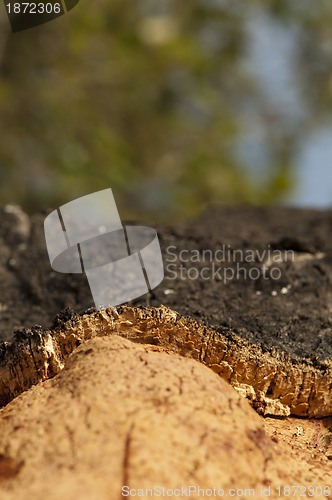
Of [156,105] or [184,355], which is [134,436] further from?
[156,105]

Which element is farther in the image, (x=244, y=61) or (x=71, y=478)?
(x=244, y=61)

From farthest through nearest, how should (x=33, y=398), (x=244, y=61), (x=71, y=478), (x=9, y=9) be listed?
(x=244, y=61)
(x=9, y=9)
(x=33, y=398)
(x=71, y=478)

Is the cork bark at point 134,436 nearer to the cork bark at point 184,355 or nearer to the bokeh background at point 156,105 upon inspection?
the cork bark at point 184,355

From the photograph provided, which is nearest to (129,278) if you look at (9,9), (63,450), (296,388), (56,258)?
(56,258)

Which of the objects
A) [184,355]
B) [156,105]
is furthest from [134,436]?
[156,105]

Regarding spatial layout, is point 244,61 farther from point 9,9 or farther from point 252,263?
point 252,263

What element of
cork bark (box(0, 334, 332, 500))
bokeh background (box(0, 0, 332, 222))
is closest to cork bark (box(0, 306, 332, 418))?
cork bark (box(0, 334, 332, 500))

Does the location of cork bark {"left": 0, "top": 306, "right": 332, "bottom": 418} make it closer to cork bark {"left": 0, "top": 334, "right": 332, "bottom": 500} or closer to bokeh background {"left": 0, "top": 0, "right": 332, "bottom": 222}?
cork bark {"left": 0, "top": 334, "right": 332, "bottom": 500}
